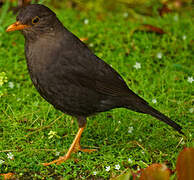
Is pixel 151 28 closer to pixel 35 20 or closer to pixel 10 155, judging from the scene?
pixel 35 20

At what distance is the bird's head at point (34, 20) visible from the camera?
3.91 metres

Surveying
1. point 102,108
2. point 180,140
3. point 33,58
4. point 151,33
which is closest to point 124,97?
point 102,108

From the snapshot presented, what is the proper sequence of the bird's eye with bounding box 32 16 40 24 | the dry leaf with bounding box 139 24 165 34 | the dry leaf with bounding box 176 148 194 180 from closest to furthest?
the dry leaf with bounding box 176 148 194 180, the bird's eye with bounding box 32 16 40 24, the dry leaf with bounding box 139 24 165 34

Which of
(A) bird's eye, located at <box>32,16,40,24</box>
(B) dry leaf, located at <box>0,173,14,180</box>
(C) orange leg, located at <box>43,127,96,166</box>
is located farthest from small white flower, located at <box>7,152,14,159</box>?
(A) bird's eye, located at <box>32,16,40,24</box>

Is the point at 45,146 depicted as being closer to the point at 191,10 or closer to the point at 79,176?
the point at 79,176

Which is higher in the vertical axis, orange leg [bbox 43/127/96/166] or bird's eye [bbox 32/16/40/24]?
bird's eye [bbox 32/16/40/24]

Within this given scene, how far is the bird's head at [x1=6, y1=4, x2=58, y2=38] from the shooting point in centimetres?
391

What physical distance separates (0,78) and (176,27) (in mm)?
3513

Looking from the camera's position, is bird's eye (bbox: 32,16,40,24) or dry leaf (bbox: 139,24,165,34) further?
dry leaf (bbox: 139,24,165,34)

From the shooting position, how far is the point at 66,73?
3934 mm

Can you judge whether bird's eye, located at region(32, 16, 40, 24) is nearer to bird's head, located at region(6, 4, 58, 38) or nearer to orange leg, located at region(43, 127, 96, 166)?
bird's head, located at region(6, 4, 58, 38)

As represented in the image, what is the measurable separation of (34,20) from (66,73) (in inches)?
25.1

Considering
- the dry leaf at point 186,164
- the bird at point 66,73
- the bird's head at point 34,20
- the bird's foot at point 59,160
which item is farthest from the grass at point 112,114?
the bird's head at point 34,20

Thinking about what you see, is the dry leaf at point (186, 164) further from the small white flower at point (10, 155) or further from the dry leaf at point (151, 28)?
the dry leaf at point (151, 28)
